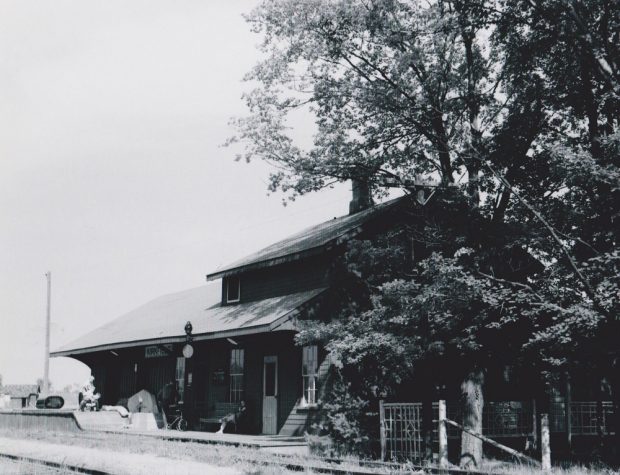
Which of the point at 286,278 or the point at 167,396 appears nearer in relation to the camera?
the point at 286,278

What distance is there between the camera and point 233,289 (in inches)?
1083

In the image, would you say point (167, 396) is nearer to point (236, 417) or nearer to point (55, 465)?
point (236, 417)

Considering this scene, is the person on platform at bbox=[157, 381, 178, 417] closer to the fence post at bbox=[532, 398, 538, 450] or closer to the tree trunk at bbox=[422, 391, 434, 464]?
the fence post at bbox=[532, 398, 538, 450]

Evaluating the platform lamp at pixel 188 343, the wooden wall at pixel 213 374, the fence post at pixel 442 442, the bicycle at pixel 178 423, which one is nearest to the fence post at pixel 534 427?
the fence post at pixel 442 442

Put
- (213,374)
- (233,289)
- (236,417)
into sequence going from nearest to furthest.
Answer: (236,417) → (213,374) → (233,289)

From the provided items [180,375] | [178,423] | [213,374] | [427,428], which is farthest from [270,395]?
[427,428]

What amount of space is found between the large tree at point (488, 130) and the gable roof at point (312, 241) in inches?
103

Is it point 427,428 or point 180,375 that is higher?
point 180,375

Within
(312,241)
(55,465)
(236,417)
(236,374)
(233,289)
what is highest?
(312,241)

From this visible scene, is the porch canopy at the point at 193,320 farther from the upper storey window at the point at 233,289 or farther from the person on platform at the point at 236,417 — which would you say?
the person on platform at the point at 236,417

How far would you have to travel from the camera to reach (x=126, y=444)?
18.7 meters

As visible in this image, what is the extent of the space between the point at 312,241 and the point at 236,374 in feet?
16.6

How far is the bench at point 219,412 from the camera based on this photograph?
78.6 feet

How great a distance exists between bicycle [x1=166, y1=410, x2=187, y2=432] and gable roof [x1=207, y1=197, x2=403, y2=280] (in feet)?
16.4
